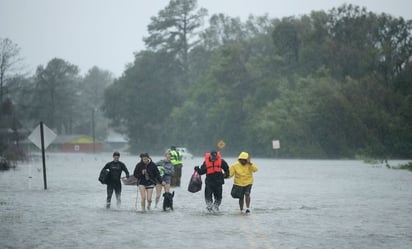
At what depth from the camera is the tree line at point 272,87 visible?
9094 cm

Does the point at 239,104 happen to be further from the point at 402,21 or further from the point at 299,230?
the point at 299,230

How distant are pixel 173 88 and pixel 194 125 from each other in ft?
31.6

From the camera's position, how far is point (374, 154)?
284 ft

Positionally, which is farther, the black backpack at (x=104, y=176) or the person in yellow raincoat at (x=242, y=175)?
the black backpack at (x=104, y=176)

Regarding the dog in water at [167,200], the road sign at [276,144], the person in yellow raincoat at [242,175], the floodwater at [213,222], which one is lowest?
the floodwater at [213,222]

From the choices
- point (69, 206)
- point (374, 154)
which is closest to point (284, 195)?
point (69, 206)

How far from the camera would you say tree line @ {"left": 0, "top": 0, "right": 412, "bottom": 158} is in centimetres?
9094

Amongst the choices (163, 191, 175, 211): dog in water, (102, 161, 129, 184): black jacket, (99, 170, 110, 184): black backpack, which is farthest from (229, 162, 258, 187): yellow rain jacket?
(99, 170, 110, 184): black backpack

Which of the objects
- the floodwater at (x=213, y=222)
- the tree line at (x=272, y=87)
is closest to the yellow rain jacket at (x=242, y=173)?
the floodwater at (x=213, y=222)

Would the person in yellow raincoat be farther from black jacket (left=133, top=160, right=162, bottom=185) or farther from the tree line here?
the tree line

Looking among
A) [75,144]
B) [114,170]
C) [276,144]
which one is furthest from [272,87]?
[114,170]

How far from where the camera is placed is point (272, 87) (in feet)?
349

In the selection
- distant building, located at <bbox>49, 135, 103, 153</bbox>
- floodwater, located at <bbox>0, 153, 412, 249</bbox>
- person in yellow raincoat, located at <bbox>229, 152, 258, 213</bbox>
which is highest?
distant building, located at <bbox>49, 135, 103, 153</bbox>

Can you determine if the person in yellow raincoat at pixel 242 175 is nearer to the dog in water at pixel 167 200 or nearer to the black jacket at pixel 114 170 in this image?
the dog in water at pixel 167 200
